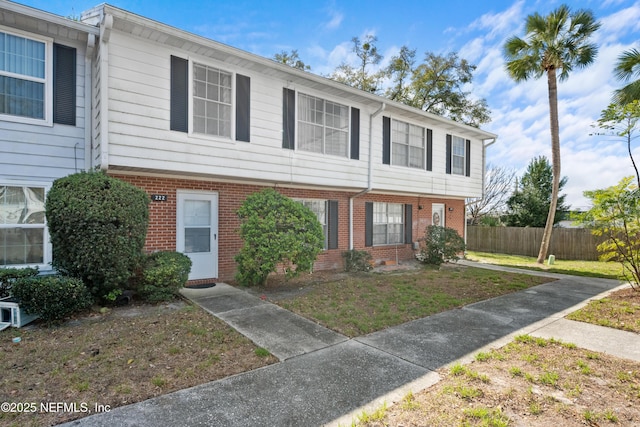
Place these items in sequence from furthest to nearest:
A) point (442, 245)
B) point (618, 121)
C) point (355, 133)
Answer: point (442, 245) → point (355, 133) → point (618, 121)

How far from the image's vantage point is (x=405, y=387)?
3.11 m

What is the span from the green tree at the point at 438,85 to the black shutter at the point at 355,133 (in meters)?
13.0

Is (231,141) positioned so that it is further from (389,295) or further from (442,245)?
(442,245)

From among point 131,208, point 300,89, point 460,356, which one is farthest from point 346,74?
point 460,356

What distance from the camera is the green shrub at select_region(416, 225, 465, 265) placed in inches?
425

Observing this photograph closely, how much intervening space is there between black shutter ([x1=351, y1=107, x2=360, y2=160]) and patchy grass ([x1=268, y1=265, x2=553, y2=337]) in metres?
3.38

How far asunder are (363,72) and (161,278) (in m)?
18.9

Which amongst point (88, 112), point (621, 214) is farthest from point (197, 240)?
point (621, 214)

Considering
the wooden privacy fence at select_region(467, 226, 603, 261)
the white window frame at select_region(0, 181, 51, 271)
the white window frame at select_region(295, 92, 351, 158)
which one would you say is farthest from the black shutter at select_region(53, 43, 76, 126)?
the wooden privacy fence at select_region(467, 226, 603, 261)

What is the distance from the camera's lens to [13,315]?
4.39 meters

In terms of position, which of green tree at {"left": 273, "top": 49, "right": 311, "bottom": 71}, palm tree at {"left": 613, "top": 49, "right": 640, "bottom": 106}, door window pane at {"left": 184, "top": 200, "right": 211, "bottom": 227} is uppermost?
green tree at {"left": 273, "top": 49, "right": 311, "bottom": 71}

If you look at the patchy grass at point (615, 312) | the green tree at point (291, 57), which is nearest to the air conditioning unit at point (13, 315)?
the patchy grass at point (615, 312)

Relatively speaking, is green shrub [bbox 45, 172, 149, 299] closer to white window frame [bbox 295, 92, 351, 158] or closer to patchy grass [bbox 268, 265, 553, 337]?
patchy grass [bbox 268, 265, 553, 337]

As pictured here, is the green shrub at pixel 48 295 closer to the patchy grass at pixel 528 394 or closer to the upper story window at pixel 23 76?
the upper story window at pixel 23 76
